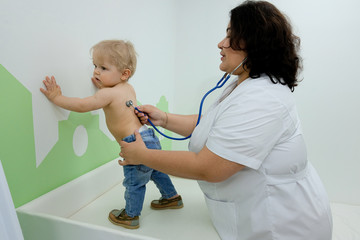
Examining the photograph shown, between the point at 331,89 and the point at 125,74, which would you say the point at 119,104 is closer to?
the point at 125,74

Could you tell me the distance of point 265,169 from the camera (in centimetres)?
79

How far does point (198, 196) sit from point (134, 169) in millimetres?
451

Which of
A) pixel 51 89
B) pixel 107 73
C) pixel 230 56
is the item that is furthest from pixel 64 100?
pixel 230 56

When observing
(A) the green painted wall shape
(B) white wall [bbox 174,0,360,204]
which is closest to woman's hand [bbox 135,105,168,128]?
(A) the green painted wall shape

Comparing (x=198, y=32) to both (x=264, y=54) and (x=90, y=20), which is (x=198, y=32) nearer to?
(x=90, y=20)

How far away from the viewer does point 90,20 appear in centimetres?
111

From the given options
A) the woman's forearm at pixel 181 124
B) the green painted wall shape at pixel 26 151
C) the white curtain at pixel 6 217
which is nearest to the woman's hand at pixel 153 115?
the woman's forearm at pixel 181 124

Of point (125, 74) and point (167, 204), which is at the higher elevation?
point (125, 74)

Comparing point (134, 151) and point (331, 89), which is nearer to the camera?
point (134, 151)

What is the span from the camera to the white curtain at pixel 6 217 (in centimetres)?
58

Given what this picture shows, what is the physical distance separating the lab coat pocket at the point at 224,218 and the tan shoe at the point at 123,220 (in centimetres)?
28

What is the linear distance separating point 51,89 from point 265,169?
2.47 ft

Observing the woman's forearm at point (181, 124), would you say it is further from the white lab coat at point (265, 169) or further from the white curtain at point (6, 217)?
the white curtain at point (6, 217)

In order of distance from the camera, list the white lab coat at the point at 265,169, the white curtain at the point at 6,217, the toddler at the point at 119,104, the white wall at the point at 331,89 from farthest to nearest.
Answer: the white wall at the point at 331,89, the toddler at the point at 119,104, the white lab coat at the point at 265,169, the white curtain at the point at 6,217
